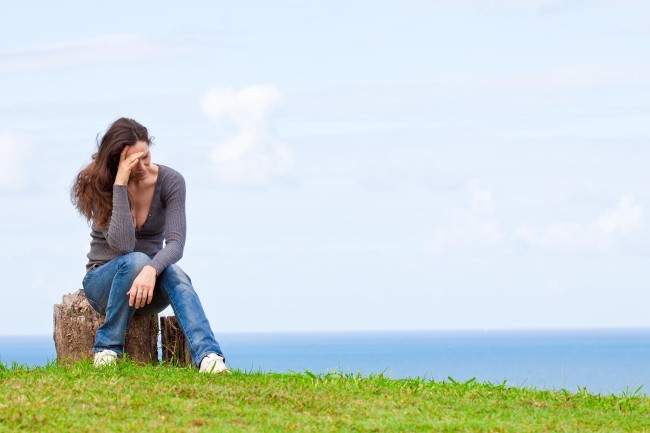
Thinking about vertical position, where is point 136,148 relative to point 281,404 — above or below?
above

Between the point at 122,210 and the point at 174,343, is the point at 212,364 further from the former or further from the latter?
the point at 122,210

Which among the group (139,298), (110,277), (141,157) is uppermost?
(141,157)

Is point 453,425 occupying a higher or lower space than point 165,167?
lower

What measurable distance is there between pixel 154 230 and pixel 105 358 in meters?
1.42

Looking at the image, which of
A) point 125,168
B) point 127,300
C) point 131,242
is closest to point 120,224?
point 131,242

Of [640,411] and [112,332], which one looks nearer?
[640,411]

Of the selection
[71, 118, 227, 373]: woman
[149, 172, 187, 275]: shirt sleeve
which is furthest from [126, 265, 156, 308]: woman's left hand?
[149, 172, 187, 275]: shirt sleeve

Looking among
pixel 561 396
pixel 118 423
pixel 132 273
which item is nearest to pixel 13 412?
pixel 118 423

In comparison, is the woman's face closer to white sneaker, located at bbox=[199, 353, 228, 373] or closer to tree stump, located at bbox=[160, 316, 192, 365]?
tree stump, located at bbox=[160, 316, 192, 365]

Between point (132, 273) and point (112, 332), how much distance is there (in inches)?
28.5

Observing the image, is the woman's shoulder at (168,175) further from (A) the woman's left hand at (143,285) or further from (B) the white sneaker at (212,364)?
(B) the white sneaker at (212,364)

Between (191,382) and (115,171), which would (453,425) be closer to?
(191,382)

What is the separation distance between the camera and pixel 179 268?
960cm

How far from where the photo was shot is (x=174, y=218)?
9.67 metres
